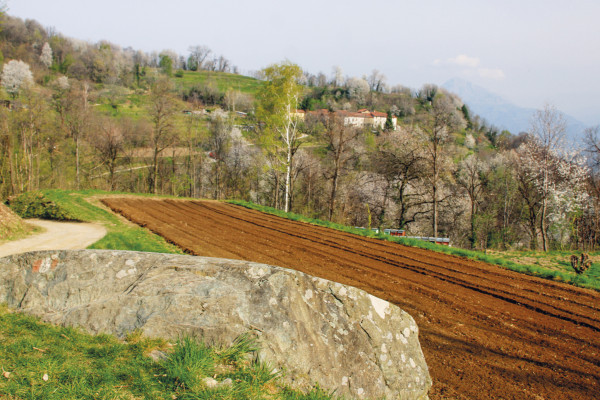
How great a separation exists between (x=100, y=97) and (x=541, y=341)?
101m

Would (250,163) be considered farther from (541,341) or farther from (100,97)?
(100,97)

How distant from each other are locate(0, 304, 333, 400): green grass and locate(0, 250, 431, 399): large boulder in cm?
21

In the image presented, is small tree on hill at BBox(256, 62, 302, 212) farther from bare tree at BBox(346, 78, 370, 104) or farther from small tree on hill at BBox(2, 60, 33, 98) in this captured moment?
bare tree at BBox(346, 78, 370, 104)

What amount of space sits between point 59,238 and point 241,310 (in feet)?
42.7

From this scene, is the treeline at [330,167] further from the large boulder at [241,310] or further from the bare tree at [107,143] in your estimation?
the large boulder at [241,310]

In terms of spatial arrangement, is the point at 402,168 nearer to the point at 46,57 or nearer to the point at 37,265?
the point at 37,265

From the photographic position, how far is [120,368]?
10.7 ft

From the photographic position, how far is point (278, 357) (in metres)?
3.86

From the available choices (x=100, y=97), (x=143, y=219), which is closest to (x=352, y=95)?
(x=100, y=97)

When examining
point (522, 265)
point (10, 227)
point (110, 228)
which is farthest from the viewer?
point (110, 228)

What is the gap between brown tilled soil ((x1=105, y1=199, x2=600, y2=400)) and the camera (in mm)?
5676

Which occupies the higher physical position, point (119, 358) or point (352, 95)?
point (352, 95)

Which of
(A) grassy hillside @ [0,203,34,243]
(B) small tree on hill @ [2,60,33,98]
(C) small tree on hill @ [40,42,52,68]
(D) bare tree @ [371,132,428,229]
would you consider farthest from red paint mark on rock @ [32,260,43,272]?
(C) small tree on hill @ [40,42,52,68]

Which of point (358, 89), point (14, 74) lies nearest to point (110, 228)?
point (14, 74)
